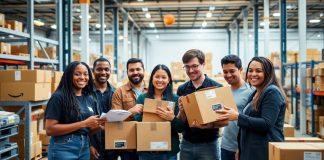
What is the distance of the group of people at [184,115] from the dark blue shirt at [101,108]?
1.5 inches

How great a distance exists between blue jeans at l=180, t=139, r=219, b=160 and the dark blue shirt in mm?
934

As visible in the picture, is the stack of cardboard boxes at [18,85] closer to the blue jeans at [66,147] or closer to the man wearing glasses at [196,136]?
the blue jeans at [66,147]

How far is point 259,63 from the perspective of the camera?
105 inches

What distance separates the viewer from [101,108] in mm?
3719

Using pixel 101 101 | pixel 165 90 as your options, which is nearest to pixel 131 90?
pixel 101 101

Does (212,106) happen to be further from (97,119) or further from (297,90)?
(297,90)

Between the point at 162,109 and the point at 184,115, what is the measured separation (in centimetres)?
20

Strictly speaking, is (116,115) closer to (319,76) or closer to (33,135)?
(33,135)

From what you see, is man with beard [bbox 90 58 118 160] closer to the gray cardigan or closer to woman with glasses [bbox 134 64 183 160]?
woman with glasses [bbox 134 64 183 160]

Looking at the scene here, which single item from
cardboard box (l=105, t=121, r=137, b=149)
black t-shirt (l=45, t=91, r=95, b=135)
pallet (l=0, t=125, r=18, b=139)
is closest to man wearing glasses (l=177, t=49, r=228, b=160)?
cardboard box (l=105, t=121, r=137, b=149)

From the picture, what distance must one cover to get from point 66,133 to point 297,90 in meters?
8.90

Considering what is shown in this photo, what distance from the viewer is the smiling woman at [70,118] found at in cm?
287

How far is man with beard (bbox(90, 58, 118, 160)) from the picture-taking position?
11.5 ft

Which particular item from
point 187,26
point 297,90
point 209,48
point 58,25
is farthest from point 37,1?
point 209,48
